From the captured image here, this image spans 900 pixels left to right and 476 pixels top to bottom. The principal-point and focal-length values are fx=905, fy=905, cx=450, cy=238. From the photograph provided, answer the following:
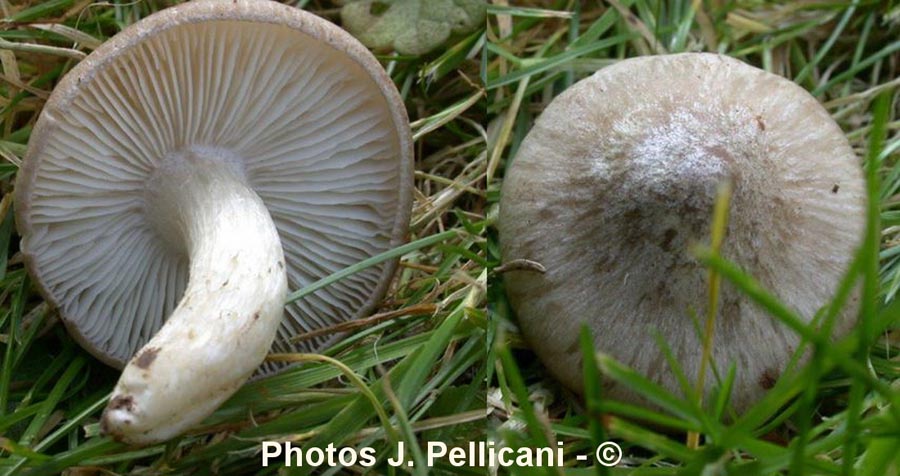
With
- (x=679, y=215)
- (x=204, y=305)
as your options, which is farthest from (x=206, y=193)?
(x=679, y=215)

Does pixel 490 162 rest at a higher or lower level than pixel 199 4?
lower

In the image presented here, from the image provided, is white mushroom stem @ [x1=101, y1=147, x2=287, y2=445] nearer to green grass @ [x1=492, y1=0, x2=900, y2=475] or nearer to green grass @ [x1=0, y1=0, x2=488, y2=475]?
green grass @ [x1=0, y1=0, x2=488, y2=475]

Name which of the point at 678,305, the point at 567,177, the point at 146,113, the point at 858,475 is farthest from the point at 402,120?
the point at 858,475

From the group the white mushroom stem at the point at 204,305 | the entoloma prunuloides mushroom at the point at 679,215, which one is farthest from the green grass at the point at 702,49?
the white mushroom stem at the point at 204,305

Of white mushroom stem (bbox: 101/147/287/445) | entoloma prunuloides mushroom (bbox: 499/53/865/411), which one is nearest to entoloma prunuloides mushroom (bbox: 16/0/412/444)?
white mushroom stem (bbox: 101/147/287/445)

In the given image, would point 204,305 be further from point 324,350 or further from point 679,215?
point 679,215

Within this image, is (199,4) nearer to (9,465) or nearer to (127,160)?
(127,160)
